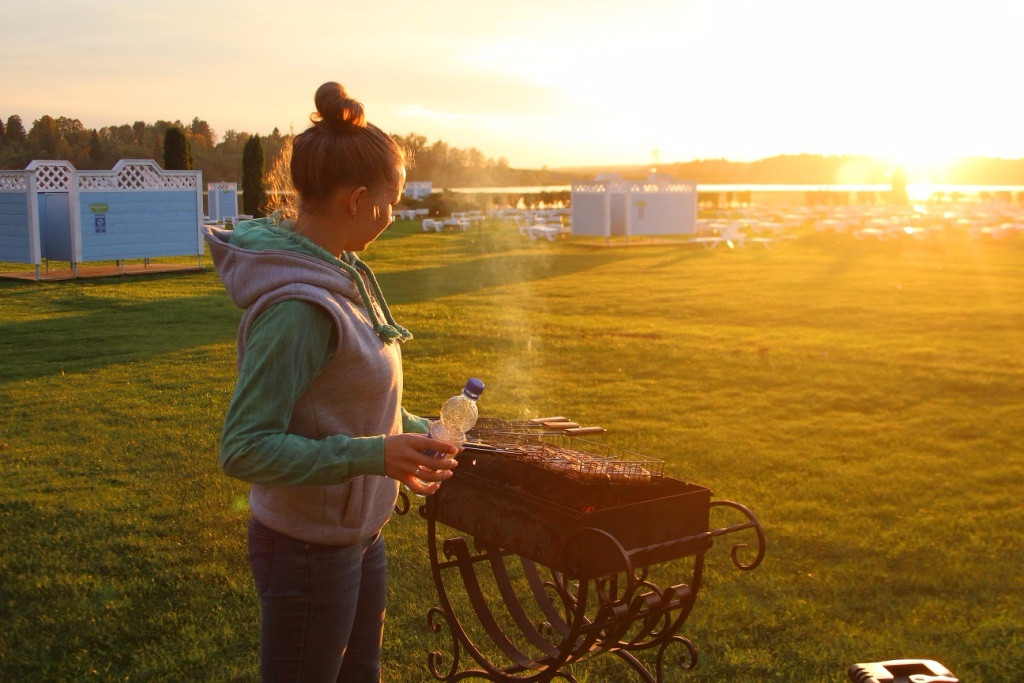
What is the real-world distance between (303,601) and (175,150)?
2695 centimetres

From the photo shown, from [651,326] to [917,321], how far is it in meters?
3.96

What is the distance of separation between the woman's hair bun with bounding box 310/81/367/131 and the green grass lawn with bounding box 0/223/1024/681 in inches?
104

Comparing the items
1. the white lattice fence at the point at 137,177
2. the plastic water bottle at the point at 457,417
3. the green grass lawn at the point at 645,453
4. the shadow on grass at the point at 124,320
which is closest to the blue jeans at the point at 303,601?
the plastic water bottle at the point at 457,417

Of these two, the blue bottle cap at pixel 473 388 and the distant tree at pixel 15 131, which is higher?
the distant tree at pixel 15 131

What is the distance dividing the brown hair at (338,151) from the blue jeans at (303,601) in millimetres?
801

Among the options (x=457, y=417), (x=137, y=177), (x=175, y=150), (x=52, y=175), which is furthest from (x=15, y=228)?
(x=457, y=417)

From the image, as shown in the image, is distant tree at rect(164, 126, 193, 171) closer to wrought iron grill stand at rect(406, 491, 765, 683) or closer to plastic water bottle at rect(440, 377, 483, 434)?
wrought iron grill stand at rect(406, 491, 765, 683)

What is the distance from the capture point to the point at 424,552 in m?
5.37

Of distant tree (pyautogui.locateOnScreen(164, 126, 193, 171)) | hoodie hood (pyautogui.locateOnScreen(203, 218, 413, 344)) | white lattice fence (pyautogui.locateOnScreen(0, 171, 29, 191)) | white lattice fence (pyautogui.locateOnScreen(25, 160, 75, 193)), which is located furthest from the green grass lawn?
distant tree (pyautogui.locateOnScreen(164, 126, 193, 171))

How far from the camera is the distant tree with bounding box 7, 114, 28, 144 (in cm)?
2814

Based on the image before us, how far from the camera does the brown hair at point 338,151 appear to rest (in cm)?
212

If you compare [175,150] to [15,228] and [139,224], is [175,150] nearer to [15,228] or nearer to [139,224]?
[139,224]

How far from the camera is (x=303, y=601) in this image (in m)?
2.25

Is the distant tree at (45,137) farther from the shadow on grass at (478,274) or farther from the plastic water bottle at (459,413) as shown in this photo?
the plastic water bottle at (459,413)
